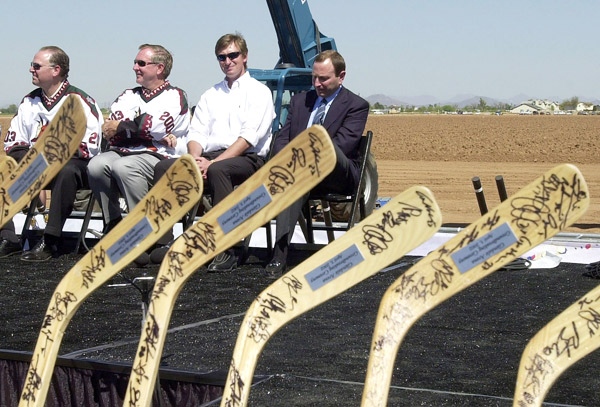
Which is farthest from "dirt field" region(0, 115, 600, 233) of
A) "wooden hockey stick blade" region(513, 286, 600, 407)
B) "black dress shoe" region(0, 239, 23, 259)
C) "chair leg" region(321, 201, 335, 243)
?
"wooden hockey stick blade" region(513, 286, 600, 407)

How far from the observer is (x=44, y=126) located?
614 centimetres

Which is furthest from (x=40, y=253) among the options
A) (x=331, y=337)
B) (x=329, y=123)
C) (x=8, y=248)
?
(x=331, y=337)

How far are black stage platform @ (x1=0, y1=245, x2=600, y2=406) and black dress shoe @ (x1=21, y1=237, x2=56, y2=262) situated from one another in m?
0.32

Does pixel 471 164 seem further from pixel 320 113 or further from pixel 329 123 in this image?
pixel 329 123

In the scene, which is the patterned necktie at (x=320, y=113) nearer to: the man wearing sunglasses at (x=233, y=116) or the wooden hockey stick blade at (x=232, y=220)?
the man wearing sunglasses at (x=233, y=116)

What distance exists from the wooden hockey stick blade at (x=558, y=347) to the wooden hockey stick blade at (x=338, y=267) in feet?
0.85

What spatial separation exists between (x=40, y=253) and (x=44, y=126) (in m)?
0.74

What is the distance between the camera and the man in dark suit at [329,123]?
18.3ft

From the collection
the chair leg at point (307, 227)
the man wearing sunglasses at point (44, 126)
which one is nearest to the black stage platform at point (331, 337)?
the man wearing sunglasses at point (44, 126)

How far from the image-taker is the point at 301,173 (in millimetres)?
1880

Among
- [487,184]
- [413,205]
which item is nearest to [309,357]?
[413,205]

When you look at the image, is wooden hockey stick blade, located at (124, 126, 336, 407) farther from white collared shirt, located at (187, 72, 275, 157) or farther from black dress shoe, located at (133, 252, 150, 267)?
white collared shirt, located at (187, 72, 275, 157)

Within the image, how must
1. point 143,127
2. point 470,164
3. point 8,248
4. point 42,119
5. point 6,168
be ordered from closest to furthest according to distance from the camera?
point 6,168 < point 143,127 < point 42,119 < point 8,248 < point 470,164

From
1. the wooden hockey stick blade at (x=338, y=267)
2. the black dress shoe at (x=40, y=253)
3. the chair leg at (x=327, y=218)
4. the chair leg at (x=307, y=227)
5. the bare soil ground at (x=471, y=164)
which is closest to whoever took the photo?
the wooden hockey stick blade at (x=338, y=267)
